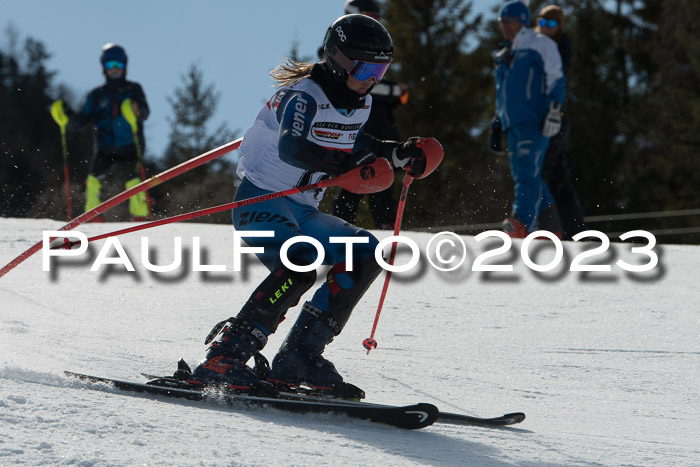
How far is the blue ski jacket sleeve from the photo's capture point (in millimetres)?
7309

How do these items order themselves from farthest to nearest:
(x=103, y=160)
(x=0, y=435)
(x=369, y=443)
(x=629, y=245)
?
(x=103, y=160), (x=629, y=245), (x=369, y=443), (x=0, y=435)

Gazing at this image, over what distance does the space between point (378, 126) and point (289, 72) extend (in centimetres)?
345

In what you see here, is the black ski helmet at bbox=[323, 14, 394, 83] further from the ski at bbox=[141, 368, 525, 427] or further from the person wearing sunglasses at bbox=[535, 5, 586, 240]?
the person wearing sunglasses at bbox=[535, 5, 586, 240]

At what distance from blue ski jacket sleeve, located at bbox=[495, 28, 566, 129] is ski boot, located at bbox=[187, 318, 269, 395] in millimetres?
4627

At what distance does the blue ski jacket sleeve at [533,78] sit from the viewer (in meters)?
7.31

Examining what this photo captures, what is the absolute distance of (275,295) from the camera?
327cm

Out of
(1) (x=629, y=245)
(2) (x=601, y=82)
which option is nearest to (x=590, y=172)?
(2) (x=601, y=82)

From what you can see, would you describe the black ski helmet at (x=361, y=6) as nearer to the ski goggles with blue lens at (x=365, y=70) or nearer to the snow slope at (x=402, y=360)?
the snow slope at (x=402, y=360)

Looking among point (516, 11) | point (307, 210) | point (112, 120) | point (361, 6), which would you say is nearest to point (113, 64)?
point (112, 120)

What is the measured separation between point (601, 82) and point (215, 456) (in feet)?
89.4

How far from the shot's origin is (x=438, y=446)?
2799mm

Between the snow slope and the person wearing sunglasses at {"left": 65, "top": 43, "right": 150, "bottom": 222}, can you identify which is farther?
the person wearing sunglasses at {"left": 65, "top": 43, "right": 150, "bottom": 222}

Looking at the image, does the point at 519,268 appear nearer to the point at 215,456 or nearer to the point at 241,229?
the point at 241,229

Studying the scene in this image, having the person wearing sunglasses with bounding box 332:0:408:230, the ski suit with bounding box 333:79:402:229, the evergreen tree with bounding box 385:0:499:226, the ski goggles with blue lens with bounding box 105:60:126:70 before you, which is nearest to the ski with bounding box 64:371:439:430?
the person wearing sunglasses with bounding box 332:0:408:230
